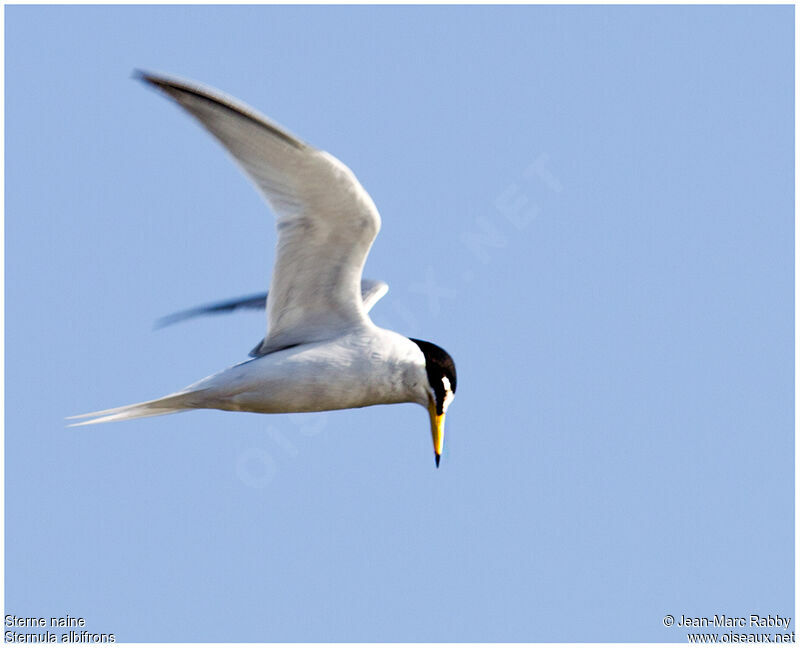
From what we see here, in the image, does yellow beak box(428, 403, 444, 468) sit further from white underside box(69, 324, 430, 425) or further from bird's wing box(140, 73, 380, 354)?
bird's wing box(140, 73, 380, 354)

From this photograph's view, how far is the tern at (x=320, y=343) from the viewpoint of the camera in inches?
306

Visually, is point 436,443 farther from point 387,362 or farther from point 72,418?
point 72,418

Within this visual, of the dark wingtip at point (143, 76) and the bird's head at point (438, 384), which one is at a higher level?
the dark wingtip at point (143, 76)

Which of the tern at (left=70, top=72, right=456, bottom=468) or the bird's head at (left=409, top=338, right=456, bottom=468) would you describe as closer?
the tern at (left=70, top=72, right=456, bottom=468)

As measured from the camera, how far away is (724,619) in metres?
8.62

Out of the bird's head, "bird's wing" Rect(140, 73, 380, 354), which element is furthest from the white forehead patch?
"bird's wing" Rect(140, 73, 380, 354)

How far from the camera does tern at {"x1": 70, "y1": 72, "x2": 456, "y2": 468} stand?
306 inches

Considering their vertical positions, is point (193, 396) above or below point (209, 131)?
below

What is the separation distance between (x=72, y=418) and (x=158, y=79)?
2397 millimetres

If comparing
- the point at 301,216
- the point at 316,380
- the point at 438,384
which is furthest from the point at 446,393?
the point at 301,216

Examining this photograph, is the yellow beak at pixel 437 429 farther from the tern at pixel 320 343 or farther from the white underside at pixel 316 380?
the white underside at pixel 316 380

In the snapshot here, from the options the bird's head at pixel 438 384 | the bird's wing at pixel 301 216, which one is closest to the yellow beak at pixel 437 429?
the bird's head at pixel 438 384

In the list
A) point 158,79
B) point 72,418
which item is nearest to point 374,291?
point 72,418

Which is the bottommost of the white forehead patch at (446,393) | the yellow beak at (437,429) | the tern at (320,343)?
the yellow beak at (437,429)
